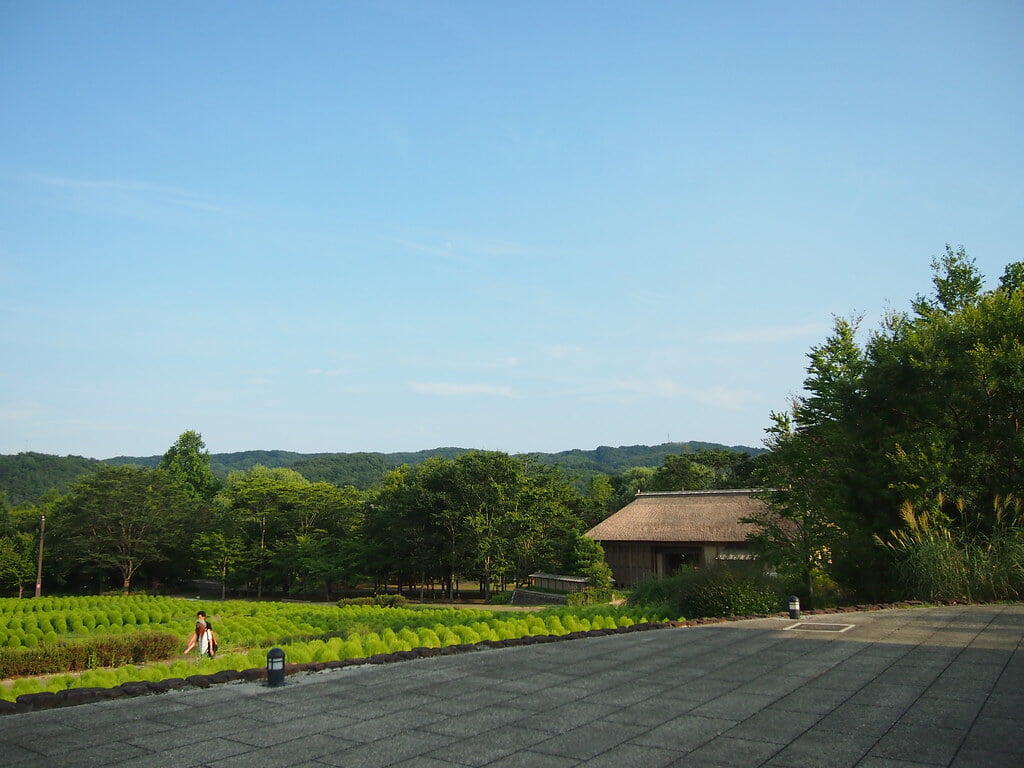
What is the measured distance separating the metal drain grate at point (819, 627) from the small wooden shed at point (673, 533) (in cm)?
1948

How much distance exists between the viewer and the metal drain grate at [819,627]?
1032 centimetres

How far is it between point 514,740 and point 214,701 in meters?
3.11

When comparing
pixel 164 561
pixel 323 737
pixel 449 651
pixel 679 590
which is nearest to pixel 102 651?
pixel 449 651

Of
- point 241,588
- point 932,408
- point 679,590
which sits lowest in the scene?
point 241,588

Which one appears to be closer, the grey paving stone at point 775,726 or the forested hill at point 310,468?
the grey paving stone at point 775,726

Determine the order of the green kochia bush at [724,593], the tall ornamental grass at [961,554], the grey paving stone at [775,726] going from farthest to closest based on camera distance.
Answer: the green kochia bush at [724,593]
the tall ornamental grass at [961,554]
the grey paving stone at [775,726]

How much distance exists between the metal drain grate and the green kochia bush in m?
2.34

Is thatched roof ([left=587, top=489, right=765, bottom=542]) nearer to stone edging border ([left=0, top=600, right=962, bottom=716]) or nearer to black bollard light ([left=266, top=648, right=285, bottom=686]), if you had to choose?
stone edging border ([left=0, top=600, right=962, bottom=716])

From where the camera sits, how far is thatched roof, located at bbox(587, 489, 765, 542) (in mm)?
30875

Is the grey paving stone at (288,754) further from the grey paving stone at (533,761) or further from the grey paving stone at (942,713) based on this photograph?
the grey paving stone at (942,713)

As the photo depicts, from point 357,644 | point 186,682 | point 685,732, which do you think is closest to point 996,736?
point 685,732

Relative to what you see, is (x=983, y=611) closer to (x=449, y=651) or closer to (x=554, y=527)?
(x=449, y=651)

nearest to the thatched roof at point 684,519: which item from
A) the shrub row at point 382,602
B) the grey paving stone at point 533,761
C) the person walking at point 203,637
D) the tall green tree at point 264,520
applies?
the shrub row at point 382,602

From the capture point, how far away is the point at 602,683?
23.4ft
